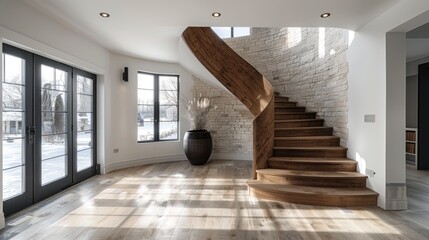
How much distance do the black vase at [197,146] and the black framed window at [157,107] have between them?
Result: 93 centimetres

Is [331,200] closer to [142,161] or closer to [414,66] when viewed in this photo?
[142,161]

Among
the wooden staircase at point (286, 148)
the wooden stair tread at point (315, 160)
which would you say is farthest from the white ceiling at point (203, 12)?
the wooden stair tread at point (315, 160)

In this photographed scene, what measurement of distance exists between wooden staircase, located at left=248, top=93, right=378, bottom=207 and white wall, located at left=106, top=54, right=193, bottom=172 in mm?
3054

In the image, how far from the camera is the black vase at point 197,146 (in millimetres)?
5898

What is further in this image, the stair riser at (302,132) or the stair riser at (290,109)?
the stair riser at (290,109)

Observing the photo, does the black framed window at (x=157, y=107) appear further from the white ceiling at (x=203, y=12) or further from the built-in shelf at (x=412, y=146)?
the built-in shelf at (x=412, y=146)

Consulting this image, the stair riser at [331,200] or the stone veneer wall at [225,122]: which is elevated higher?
the stone veneer wall at [225,122]

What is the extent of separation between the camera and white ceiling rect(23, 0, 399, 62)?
284 centimetres

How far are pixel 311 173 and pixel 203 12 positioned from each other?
2.81 meters

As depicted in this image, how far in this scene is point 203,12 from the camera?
10.1 ft

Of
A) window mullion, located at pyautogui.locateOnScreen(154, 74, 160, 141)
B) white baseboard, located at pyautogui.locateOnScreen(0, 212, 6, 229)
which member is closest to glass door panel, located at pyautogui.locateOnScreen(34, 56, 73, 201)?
white baseboard, located at pyautogui.locateOnScreen(0, 212, 6, 229)

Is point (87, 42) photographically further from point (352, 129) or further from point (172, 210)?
point (352, 129)

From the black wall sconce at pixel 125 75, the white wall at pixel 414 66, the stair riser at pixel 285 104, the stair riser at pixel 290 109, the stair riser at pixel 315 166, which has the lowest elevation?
the stair riser at pixel 315 166

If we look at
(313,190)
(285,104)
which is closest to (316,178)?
(313,190)
